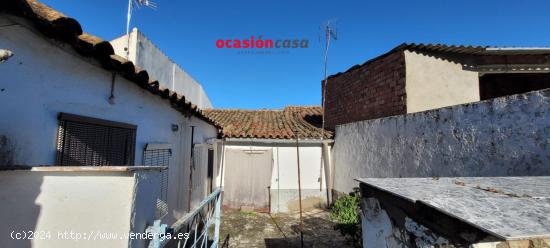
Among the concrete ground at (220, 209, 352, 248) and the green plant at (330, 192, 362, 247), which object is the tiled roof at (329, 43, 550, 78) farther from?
the concrete ground at (220, 209, 352, 248)

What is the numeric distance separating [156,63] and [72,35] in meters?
7.02

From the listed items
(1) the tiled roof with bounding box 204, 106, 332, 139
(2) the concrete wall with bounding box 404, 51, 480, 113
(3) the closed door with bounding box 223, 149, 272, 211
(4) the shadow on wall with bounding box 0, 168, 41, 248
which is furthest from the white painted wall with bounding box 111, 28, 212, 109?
(2) the concrete wall with bounding box 404, 51, 480, 113

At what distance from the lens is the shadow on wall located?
1.58 metres

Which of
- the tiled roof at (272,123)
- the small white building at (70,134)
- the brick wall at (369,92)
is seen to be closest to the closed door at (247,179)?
the tiled roof at (272,123)

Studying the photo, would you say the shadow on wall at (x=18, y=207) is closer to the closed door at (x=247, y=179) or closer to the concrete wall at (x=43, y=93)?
the concrete wall at (x=43, y=93)

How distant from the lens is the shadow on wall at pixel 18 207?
1581mm

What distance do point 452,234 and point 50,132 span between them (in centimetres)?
303

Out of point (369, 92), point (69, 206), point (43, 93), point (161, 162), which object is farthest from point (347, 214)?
point (69, 206)

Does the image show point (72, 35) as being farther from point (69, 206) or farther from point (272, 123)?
point (272, 123)

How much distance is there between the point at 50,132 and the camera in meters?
2.41

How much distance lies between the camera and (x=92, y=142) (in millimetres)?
2879

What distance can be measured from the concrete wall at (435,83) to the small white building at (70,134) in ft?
17.7

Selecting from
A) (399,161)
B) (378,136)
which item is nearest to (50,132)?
(399,161)

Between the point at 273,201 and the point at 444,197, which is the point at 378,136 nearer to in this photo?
the point at 273,201
